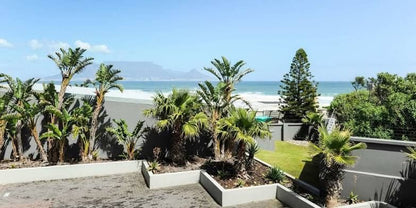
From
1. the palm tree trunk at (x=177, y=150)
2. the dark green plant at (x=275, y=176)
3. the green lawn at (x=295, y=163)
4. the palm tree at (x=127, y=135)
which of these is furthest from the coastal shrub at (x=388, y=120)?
the palm tree at (x=127, y=135)

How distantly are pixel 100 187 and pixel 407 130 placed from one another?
899cm

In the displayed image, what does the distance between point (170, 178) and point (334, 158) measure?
475 centimetres

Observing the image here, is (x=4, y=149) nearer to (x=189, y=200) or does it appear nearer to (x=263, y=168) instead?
(x=189, y=200)

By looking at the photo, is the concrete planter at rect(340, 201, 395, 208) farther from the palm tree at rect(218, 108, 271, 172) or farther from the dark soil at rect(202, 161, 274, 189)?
the palm tree at rect(218, 108, 271, 172)

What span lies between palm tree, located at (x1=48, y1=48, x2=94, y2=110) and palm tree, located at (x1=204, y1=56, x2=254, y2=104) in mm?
4721

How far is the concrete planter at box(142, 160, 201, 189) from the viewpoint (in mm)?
8375

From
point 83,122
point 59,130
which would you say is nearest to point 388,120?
point 83,122

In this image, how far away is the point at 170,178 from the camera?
338 inches

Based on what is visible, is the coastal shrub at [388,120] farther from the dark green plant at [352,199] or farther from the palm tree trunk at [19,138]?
the palm tree trunk at [19,138]

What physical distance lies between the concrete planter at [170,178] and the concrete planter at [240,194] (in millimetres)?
947

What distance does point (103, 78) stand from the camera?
971 centimetres

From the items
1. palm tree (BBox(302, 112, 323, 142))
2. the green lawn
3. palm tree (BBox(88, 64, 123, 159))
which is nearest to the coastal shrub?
the green lawn

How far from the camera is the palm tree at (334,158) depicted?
632 centimetres

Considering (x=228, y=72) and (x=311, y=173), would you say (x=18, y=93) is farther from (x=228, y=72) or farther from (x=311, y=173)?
(x=311, y=173)
